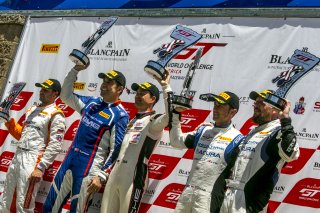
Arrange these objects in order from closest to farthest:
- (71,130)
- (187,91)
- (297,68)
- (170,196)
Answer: (297,68), (187,91), (170,196), (71,130)

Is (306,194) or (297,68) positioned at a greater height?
(297,68)

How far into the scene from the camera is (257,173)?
4.64 metres

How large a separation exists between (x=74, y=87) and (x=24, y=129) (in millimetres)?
728

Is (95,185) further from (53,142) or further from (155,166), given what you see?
(53,142)

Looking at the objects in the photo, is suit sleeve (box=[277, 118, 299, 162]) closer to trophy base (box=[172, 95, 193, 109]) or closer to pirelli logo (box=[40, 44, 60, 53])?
trophy base (box=[172, 95, 193, 109])

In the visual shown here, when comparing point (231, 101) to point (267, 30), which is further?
point (267, 30)

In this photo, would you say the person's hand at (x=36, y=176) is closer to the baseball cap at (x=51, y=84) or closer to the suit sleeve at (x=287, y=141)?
the baseball cap at (x=51, y=84)

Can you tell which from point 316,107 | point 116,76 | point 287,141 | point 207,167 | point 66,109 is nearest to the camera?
point 287,141

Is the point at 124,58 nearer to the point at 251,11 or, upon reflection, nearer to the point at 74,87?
the point at 74,87

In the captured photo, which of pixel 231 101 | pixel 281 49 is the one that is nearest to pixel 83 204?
pixel 231 101

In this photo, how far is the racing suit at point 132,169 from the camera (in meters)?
5.55

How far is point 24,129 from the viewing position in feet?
22.1

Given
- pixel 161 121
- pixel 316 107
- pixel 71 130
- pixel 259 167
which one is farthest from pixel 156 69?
pixel 71 130

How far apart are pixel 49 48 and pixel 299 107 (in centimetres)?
331
